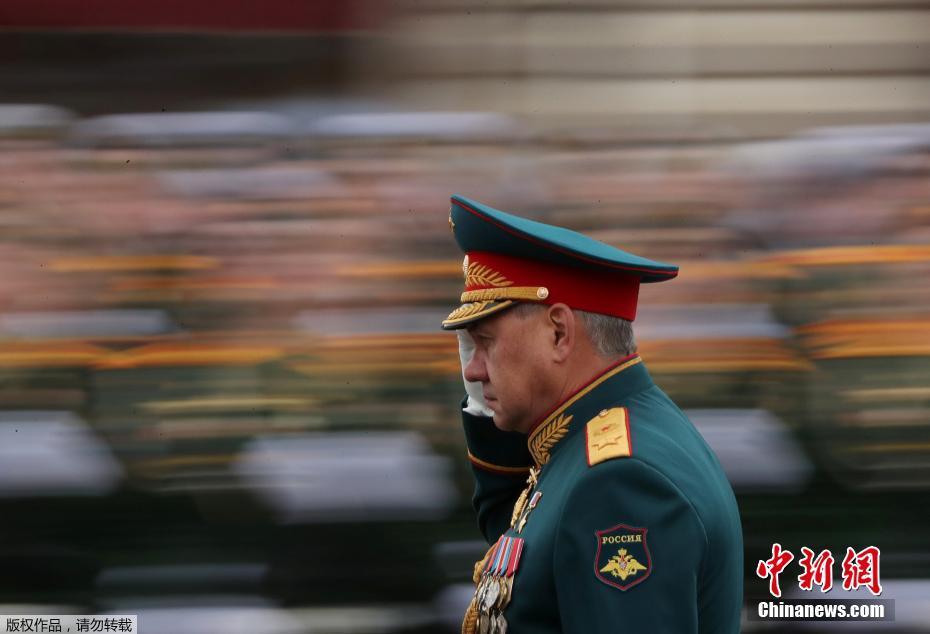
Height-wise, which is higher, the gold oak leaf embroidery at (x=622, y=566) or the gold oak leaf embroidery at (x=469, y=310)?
the gold oak leaf embroidery at (x=469, y=310)

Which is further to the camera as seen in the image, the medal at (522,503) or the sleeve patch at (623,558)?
the medal at (522,503)

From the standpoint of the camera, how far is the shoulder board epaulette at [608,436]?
1.45 metres

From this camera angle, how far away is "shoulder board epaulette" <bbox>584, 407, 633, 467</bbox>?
1.45 m

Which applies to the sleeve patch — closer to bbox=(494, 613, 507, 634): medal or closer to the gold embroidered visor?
bbox=(494, 613, 507, 634): medal

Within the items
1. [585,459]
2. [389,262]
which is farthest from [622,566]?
[389,262]

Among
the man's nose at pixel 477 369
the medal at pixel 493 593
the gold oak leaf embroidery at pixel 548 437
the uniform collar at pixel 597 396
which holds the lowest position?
the medal at pixel 493 593

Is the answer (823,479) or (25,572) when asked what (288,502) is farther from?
(823,479)

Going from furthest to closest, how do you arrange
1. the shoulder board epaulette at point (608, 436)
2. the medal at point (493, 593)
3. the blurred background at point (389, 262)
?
the blurred background at point (389, 262) → the medal at point (493, 593) → the shoulder board epaulette at point (608, 436)

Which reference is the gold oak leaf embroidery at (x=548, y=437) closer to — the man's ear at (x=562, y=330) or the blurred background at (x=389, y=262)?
the man's ear at (x=562, y=330)

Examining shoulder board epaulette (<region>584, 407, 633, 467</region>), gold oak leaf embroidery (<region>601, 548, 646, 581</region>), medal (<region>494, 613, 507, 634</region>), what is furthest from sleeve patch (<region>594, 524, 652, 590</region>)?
medal (<region>494, 613, 507, 634</region>)

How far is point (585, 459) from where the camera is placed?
1.50 meters

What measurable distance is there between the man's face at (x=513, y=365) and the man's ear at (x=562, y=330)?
0.06ft

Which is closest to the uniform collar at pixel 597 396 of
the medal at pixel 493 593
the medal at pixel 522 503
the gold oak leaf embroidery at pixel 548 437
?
the gold oak leaf embroidery at pixel 548 437

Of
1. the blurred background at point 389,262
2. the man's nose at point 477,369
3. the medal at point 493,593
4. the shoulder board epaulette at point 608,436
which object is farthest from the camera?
the blurred background at point 389,262
